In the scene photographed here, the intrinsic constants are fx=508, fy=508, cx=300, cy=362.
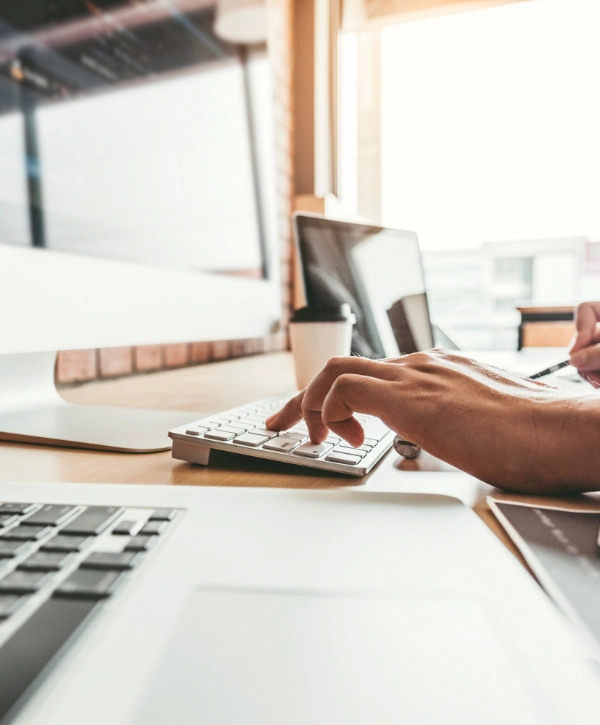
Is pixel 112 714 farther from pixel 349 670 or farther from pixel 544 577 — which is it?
pixel 544 577

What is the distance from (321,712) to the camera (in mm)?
131

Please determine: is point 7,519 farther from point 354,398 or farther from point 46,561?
point 354,398

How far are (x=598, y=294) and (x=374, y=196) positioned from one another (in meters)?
1.25

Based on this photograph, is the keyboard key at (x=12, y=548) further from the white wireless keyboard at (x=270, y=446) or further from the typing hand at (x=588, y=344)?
the typing hand at (x=588, y=344)

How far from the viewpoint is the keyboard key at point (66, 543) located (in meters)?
0.21

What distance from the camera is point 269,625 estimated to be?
0.17m

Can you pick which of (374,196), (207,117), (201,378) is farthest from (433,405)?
(374,196)

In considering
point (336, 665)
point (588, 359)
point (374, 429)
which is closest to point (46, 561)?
point (336, 665)

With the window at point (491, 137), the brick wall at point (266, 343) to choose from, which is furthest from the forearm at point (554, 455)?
the window at point (491, 137)

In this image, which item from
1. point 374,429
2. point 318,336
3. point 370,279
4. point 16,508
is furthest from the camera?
point 370,279

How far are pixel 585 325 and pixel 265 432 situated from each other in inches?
25.4

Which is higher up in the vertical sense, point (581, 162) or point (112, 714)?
point (581, 162)

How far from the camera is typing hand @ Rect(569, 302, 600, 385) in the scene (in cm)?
77

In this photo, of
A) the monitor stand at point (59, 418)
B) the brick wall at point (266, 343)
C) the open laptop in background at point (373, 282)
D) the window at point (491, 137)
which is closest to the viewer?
the monitor stand at point (59, 418)
